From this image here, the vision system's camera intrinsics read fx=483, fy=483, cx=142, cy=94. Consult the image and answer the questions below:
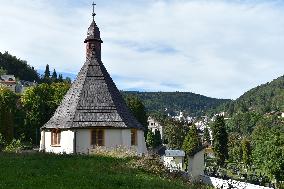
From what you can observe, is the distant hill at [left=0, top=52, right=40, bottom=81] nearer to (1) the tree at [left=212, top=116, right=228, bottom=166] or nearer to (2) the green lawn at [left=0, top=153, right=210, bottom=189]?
(1) the tree at [left=212, top=116, right=228, bottom=166]

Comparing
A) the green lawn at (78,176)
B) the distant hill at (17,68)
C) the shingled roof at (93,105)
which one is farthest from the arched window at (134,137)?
the distant hill at (17,68)

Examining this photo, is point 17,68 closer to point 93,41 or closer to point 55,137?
point 93,41

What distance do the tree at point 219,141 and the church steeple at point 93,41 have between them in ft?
175

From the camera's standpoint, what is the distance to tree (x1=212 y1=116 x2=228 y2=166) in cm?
8669

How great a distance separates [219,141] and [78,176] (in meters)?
72.5

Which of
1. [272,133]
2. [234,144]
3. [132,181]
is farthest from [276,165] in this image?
[234,144]

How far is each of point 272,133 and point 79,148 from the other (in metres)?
34.9

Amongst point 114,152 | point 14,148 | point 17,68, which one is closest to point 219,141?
point 14,148

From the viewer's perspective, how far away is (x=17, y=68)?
18412 cm

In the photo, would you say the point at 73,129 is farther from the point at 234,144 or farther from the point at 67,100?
the point at 234,144

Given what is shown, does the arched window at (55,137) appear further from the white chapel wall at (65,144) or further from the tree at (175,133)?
the tree at (175,133)

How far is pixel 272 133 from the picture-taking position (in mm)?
59594

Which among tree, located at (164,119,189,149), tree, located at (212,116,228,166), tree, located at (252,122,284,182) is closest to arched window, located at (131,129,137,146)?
tree, located at (252,122,284,182)

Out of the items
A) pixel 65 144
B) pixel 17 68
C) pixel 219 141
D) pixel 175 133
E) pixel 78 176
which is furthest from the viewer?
pixel 17 68
